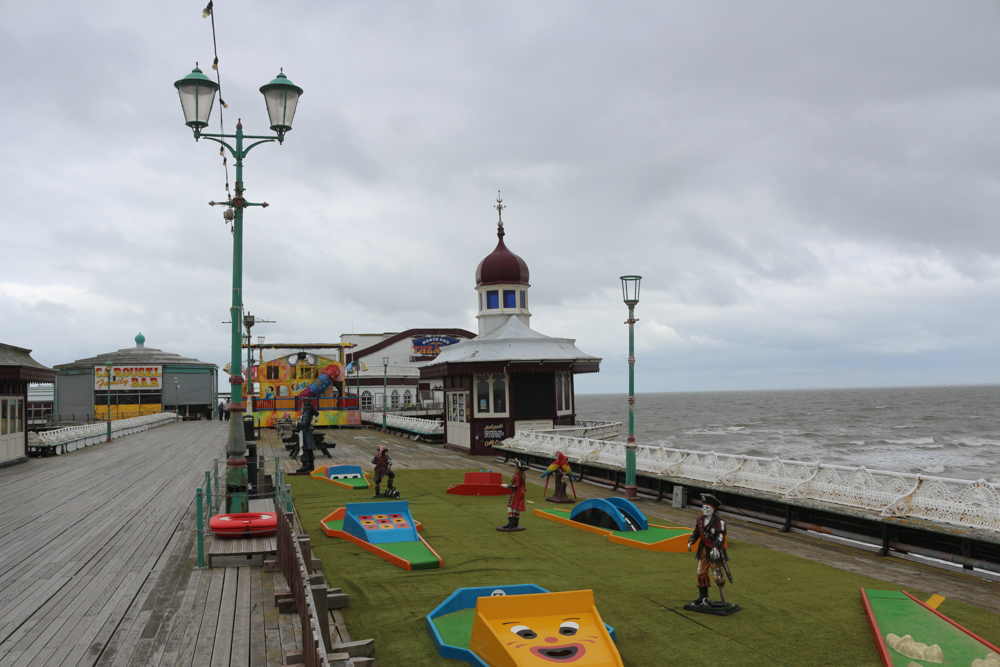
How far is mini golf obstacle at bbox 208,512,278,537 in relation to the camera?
11.6 metres

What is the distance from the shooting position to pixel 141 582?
1019 cm

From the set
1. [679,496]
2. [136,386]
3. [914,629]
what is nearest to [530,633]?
[914,629]

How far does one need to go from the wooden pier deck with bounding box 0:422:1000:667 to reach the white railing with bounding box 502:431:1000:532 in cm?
105

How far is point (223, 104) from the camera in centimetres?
1401

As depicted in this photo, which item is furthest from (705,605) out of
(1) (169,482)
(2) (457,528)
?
(1) (169,482)

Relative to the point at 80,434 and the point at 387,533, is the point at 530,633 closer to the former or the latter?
the point at 387,533

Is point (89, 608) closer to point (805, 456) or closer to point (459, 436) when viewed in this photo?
point (459, 436)

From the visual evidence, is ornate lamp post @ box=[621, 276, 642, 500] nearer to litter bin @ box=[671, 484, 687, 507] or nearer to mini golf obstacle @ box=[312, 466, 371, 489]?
litter bin @ box=[671, 484, 687, 507]

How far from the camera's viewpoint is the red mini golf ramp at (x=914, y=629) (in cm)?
756

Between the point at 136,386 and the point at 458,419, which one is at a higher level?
the point at 136,386

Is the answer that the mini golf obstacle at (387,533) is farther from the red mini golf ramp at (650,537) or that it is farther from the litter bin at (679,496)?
the litter bin at (679,496)

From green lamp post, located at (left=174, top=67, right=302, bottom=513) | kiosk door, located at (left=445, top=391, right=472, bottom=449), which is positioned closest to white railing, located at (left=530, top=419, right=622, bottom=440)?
kiosk door, located at (left=445, top=391, right=472, bottom=449)

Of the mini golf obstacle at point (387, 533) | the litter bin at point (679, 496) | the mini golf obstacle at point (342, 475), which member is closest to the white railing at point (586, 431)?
the mini golf obstacle at point (342, 475)

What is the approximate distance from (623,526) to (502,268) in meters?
26.3
